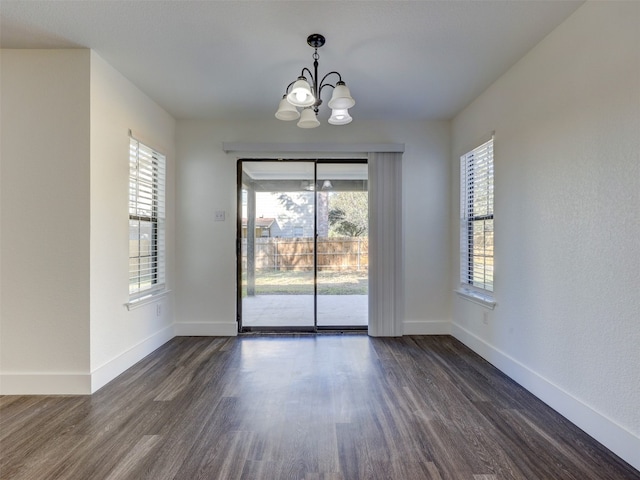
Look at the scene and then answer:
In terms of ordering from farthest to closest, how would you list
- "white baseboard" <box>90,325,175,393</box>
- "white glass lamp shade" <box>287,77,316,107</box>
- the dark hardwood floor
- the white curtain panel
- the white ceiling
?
the white curtain panel < "white baseboard" <box>90,325,175,393</box> < "white glass lamp shade" <box>287,77,316,107</box> < the white ceiling < the dark hardwood floor

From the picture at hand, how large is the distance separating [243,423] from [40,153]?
2.49 meters

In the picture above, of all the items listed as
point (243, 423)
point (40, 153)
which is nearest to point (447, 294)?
point (243, 423)

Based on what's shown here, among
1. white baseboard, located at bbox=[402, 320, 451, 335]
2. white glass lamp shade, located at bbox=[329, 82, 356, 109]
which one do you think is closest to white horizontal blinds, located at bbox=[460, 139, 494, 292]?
white baseboard, located at bbox=[402, 320, 451, 335]

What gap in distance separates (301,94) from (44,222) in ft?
7.09

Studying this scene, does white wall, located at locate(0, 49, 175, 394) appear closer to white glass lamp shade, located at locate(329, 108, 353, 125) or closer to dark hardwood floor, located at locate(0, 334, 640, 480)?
dark hardwood floor, located at locate(0, 334, 640, 480)

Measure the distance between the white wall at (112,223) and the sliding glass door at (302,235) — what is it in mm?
1262

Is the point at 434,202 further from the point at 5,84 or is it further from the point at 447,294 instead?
the point at 5,84

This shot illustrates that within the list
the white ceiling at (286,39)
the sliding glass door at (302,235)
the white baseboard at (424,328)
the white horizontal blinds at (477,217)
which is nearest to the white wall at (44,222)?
the white ceiling at (286,39)

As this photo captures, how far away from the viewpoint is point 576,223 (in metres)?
2.12

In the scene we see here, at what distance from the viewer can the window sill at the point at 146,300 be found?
3.09 metres

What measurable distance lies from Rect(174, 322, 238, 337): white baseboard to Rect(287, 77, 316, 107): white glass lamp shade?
2821mm

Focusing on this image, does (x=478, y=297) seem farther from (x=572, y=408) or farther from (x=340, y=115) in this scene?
(x=340, y=115)

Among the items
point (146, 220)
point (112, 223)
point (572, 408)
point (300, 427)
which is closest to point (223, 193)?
point (146, 220)

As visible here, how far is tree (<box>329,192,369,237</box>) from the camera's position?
13.9 feet
